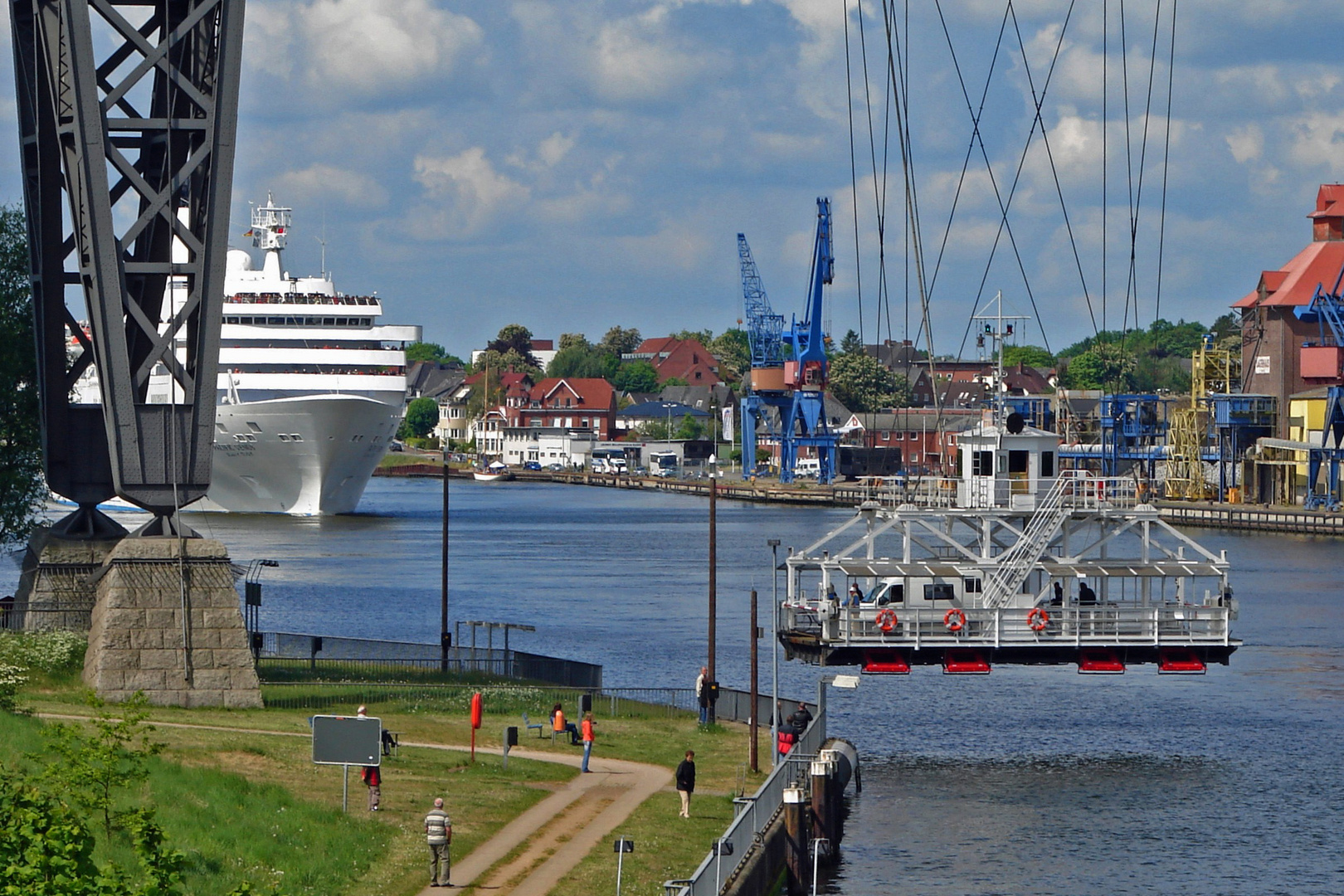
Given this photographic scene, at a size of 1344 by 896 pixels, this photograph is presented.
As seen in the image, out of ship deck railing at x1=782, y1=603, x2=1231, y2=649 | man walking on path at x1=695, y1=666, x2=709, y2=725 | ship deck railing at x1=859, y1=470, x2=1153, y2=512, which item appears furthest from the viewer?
ship deck railing at x1=859, y1=470, x2=1153, y2=512

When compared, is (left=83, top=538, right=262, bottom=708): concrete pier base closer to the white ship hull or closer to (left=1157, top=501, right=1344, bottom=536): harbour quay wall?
the white ship hull

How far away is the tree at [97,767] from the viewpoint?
24969 millimetres

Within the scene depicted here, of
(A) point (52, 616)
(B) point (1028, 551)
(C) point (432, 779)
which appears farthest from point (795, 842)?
(A) point (52, 616)

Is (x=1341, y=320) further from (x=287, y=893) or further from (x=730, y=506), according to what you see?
(x=287, y=893)

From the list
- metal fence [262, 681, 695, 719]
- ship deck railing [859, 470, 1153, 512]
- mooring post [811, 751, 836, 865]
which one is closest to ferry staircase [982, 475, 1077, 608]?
ship deck railing [859, 470, 1153, 512]

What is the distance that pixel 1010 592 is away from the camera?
47.6 m

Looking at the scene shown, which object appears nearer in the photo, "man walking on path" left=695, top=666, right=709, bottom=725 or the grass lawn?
the grass lawn

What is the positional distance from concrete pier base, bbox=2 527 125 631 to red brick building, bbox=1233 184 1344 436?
121603 millimetres

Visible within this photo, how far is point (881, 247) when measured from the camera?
152 ft

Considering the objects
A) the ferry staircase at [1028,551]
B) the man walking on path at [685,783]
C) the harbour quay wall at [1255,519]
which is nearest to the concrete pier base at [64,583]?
the man walking on path at [685,783]

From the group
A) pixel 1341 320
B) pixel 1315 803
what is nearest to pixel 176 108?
pixel 1315 803

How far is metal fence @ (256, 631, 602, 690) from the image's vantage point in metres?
49.2

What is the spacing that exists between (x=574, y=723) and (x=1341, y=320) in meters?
115

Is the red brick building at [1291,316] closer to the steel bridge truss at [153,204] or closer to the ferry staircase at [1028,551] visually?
the ferry staircase at [1028,551]
